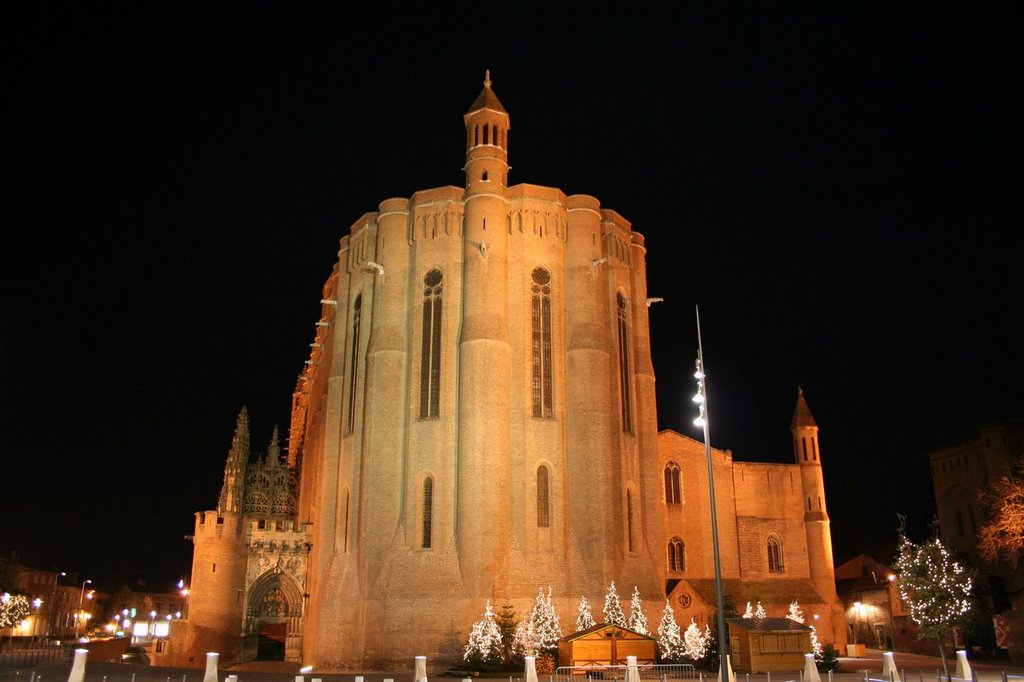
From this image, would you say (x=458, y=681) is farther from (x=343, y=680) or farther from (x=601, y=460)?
(x=601, y=460)

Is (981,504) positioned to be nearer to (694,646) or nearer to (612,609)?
(612,609)

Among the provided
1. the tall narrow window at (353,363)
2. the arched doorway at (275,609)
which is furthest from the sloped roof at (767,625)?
the arched doorway at (275,609)

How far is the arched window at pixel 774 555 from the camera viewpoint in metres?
52.3

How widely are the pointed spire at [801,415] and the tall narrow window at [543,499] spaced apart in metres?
20.7

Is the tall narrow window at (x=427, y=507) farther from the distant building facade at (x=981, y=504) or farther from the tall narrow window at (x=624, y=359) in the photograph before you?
the distant building facade at (x=981, y=504)

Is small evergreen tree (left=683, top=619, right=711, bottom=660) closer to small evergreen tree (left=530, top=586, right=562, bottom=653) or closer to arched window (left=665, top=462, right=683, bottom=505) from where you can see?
small evergreen tree (left=530, top=586, right=562, bottom=653)

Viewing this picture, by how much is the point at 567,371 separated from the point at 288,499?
21681 mm

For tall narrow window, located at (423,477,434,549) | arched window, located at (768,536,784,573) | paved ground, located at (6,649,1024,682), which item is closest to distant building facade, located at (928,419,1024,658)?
paved ground, located at (6,649,1024,682)

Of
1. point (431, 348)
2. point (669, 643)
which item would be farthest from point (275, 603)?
point (669, 643)

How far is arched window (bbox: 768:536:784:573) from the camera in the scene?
172 ft

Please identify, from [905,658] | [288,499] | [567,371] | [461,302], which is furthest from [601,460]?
[288,499]

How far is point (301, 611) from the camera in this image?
47438 mm

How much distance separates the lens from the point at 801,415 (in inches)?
2215

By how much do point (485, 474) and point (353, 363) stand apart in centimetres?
1094
